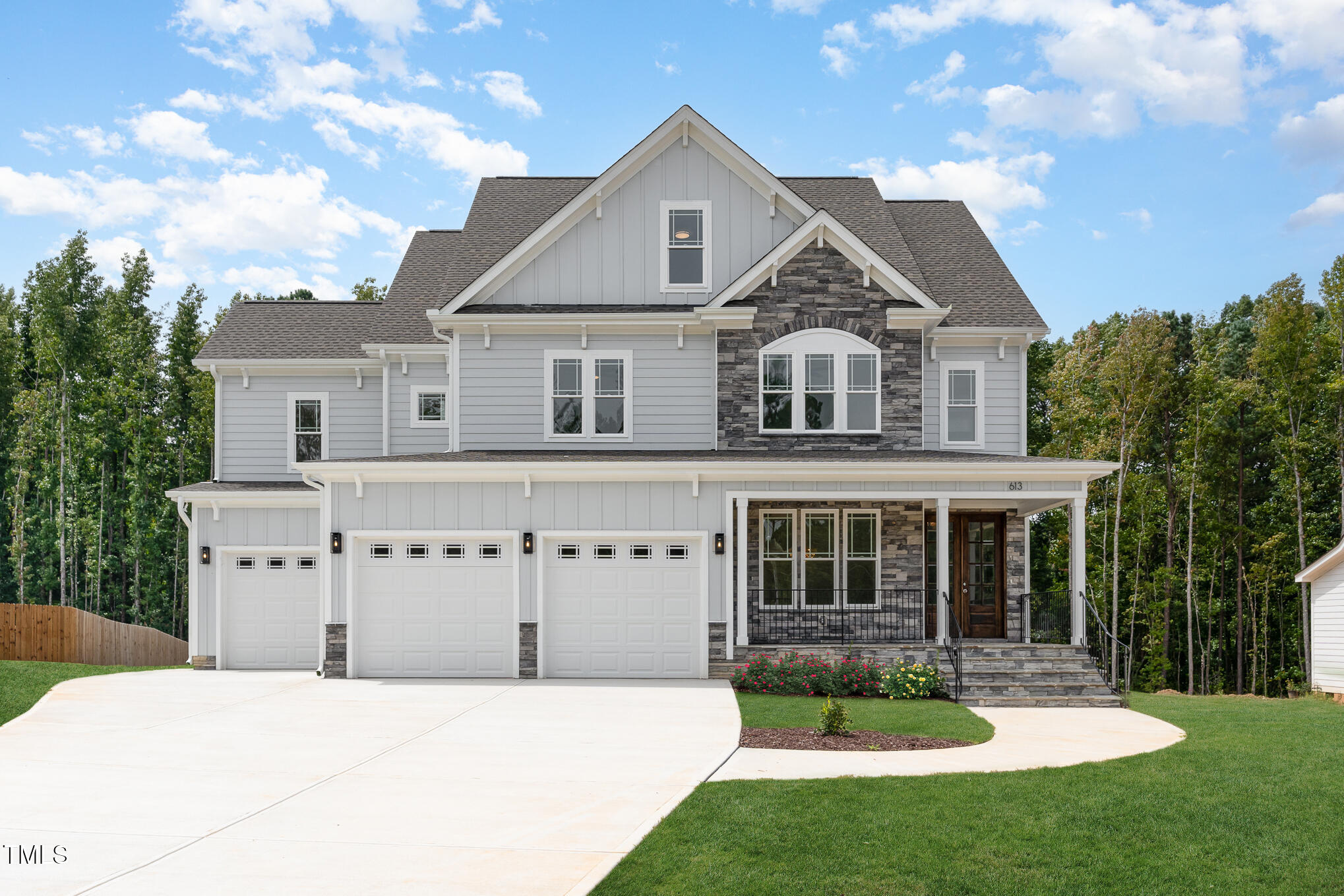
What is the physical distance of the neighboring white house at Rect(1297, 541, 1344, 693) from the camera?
2138cm

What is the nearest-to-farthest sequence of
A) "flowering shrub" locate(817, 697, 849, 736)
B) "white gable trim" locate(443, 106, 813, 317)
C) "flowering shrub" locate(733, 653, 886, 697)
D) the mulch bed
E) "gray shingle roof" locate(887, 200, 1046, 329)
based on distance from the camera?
1. the mulch bed
2. "flowering shrub" locate(817, 697, 849, 736)
3. "flowering shrub" locate(733, 653, 886, 697)
4. "white gable trim" locate(443, 106, 813, 317)
5. "gray shingle roof" locate(887, 200, 1046, 329)

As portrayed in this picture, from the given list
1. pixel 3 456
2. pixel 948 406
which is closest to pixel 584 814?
pixel 948 406

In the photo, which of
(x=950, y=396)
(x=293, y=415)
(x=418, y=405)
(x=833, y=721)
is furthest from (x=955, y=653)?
(x=293, y=415)

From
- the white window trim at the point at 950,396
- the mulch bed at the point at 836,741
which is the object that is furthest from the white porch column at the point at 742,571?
the white window trim at the point at 950,396

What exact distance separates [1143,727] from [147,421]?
30.5m

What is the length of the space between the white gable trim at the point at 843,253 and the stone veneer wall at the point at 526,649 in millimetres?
6271

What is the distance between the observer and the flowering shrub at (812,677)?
15.0 m

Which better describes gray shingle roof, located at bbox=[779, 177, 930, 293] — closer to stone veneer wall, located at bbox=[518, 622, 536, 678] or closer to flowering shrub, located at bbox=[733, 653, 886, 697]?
flowering shrub, located at bbox=[733, 653, 886, 697]

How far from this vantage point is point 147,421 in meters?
32.6

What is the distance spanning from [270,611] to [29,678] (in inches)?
178

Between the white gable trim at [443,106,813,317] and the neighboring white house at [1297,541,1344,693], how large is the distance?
1396cm

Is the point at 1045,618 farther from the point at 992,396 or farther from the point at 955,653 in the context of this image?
the point at 992,396

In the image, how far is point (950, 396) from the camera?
62.1ft

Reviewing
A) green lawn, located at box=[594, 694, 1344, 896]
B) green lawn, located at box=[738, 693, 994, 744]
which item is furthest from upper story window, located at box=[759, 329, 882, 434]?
green lawn, located at box=[594, 694, 1344, 896]
